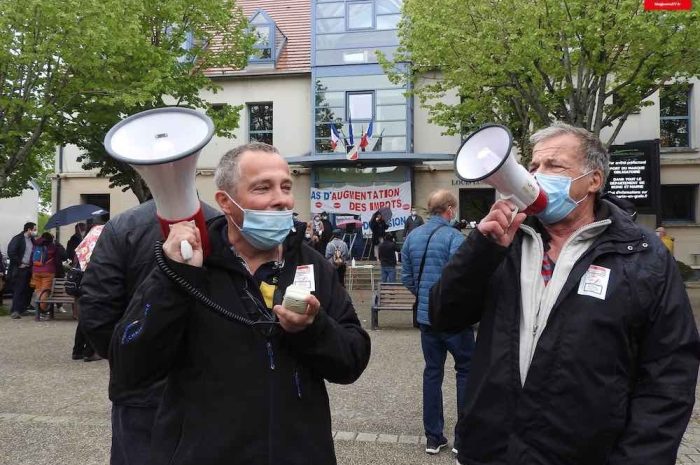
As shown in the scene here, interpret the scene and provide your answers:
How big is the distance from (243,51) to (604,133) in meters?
12.0

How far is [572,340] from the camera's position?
2.03 meters

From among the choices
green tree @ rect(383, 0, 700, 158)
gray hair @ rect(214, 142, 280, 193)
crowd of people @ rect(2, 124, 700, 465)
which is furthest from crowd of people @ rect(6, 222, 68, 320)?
gray hair @ rect(214, 142, 280, 193)

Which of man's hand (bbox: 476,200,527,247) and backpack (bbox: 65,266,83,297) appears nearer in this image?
man's hand (bbox: 476,200,527,247)

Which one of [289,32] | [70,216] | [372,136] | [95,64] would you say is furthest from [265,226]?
[289,32]

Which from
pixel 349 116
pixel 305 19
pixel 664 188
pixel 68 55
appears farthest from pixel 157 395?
pixel 305 19

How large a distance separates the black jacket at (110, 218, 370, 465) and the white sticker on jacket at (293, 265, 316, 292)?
5.4 inches

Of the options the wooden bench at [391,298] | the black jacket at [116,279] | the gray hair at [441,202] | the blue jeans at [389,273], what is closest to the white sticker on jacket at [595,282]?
the black jacket at [116,279]

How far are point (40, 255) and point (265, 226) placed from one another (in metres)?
11.8

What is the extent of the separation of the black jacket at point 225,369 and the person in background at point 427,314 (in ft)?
9.62

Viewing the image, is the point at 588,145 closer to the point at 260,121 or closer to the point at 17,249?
the point at 17,249

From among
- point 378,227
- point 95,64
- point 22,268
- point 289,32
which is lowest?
point 22,268

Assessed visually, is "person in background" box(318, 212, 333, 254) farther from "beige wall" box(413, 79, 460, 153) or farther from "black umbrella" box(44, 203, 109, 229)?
"black umbrella" box(44, 203, 109, 229)

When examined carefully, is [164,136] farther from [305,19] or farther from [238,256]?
[305,19]

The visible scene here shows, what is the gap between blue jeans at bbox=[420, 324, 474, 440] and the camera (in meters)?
4.79
